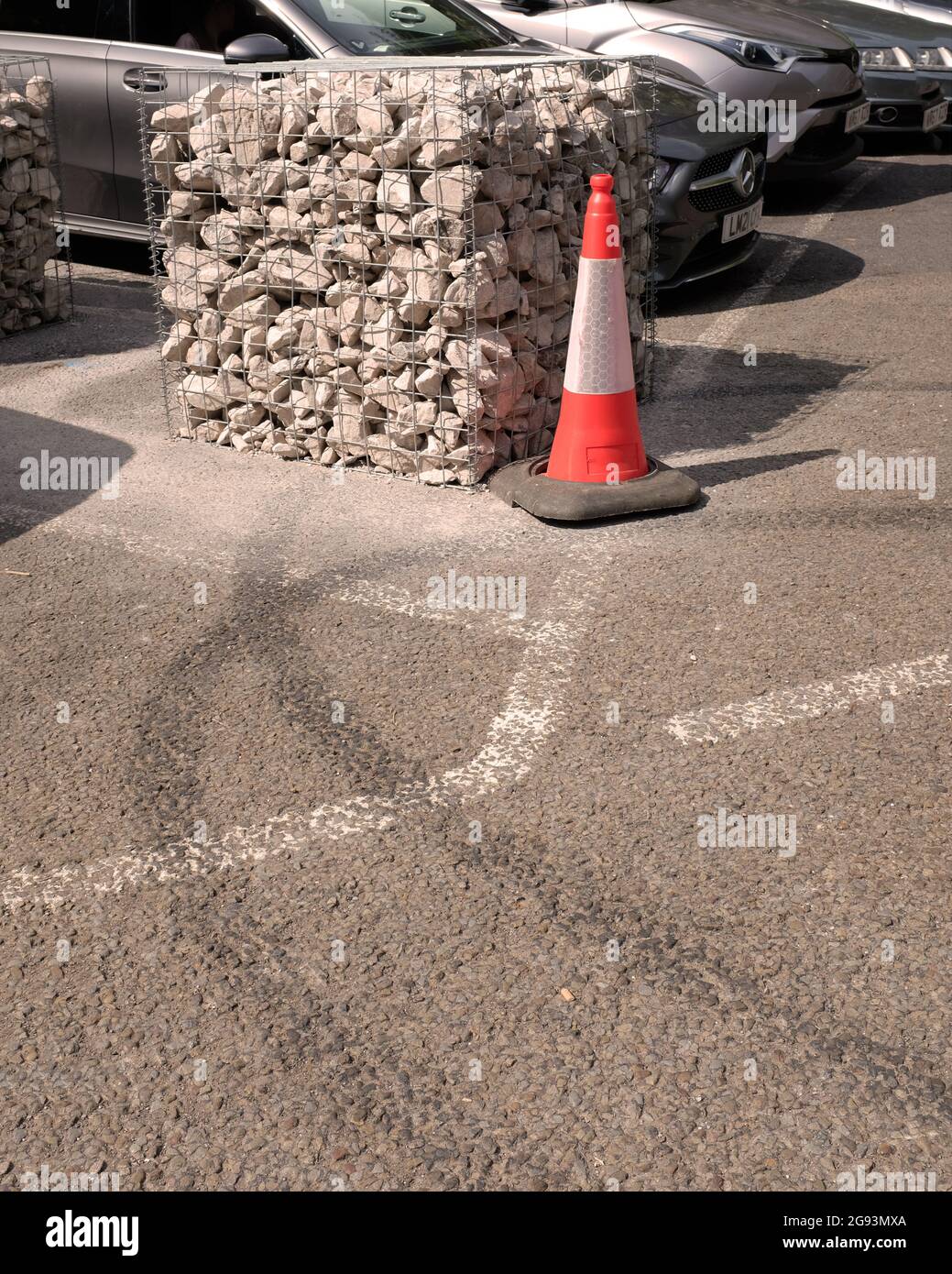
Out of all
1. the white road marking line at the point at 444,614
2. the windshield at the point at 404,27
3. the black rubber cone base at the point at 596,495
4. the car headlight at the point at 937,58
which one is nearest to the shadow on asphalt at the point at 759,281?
the windshield at the point at 404,27

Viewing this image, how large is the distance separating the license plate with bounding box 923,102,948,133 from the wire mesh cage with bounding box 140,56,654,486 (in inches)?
282

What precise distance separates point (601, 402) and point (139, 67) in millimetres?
4683

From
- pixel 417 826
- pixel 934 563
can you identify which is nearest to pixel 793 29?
pixel 934 563

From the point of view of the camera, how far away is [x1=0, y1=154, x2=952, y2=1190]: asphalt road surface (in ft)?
8.91

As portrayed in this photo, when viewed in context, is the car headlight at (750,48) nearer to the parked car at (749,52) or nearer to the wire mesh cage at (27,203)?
the parked car at (749,52)

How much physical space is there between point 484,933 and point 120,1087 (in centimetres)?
87

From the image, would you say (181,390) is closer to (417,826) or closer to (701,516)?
(701,516)

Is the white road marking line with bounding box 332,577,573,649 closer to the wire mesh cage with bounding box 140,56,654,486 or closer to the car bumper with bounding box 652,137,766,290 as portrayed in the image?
the wire mesh cage with bounding box 140,56,654,486

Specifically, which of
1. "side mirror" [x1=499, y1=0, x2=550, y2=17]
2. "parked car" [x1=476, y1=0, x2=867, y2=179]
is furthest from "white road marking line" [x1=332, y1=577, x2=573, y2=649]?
"side mirror" [x1=499, y1=0, x2=550, y2=17]

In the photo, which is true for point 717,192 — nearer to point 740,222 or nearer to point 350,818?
point 740,222

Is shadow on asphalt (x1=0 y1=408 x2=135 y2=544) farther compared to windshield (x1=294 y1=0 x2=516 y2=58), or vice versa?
windshield (x1=294 y1=0 x2=516 y2=58)

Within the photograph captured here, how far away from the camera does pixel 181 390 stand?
6.59 meters

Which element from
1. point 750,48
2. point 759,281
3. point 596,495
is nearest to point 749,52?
point 750,48

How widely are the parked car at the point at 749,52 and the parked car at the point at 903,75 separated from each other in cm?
183
